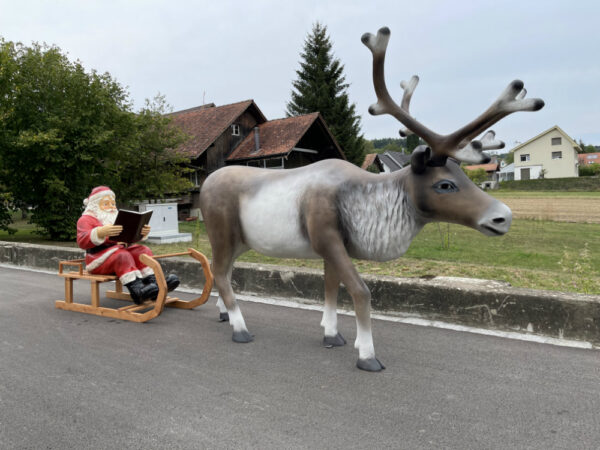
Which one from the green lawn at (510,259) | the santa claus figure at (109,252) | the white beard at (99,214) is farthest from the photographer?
the green lawn at (510,259)

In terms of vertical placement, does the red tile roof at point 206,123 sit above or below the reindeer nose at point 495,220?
above

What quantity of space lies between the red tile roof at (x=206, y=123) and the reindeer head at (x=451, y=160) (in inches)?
773

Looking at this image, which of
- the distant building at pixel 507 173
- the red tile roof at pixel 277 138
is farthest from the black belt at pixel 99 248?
the distant building at pixel 507 173

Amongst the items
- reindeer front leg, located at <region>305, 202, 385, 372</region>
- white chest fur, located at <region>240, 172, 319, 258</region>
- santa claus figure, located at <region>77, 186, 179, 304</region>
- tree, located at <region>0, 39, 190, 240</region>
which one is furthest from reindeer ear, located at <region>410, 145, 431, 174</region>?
tree, located at <region>0, 39, 190, 240</region>

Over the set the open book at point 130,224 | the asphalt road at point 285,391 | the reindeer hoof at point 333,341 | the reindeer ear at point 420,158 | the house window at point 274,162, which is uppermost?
the house window at point 274,162

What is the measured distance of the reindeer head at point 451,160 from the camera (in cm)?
282

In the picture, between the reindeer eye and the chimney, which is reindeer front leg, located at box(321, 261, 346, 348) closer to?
the reindeer eye

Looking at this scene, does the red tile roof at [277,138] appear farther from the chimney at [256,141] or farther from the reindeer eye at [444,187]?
the reindeer eye at [444,187]

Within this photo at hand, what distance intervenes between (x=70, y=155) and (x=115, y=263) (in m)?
9.70

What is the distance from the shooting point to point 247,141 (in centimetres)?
2489

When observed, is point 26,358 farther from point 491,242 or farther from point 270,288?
point 491,242

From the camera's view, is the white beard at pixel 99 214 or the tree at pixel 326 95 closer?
the white beard at pixel 99 214

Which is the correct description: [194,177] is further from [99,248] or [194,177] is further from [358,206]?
[358,206]

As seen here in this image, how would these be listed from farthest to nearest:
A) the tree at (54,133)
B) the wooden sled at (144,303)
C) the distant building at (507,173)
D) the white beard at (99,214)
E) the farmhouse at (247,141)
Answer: the distant building at (507,173)
the farmhouse at (247,141)
the tree at (54,133)
the white beard at (99,214)
the wooden sled at (144,303)
